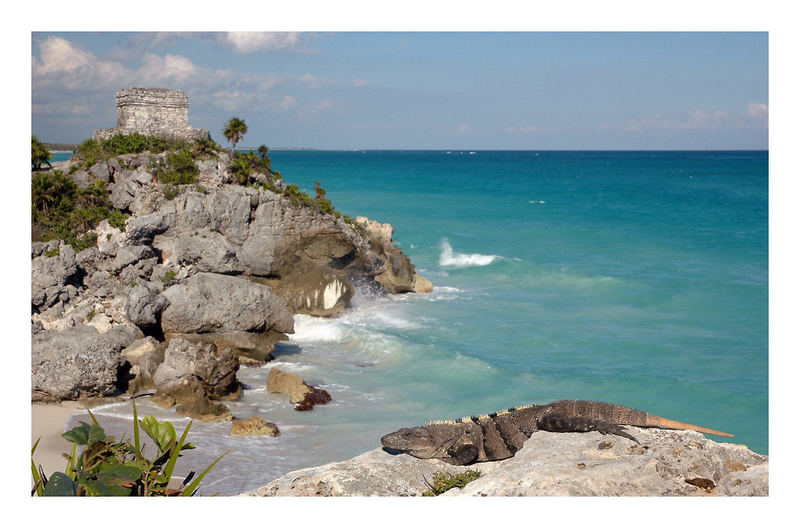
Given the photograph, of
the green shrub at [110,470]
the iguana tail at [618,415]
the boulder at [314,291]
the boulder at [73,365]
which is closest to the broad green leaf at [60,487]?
the green shrub at [110,470]

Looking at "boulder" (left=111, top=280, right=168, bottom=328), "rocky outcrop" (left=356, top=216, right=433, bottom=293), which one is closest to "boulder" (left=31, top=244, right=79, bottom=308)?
"boulder" (left=111, top=280, right=168, bottom=328)

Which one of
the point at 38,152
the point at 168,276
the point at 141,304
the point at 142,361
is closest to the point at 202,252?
the point at 168,276

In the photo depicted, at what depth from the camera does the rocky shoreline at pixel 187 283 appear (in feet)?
57.6

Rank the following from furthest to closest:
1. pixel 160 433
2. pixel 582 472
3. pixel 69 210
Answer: pixel 69 210 < pixel 582 472 < pixel 160 433

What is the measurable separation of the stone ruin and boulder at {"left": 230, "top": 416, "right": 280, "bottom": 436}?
17441 mm

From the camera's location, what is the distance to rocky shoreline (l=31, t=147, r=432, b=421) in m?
17.6

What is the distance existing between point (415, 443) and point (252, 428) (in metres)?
7.02

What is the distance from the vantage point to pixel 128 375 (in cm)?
1817

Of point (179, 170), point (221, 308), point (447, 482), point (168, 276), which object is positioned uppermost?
point (179, 170)

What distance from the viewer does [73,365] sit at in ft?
56.6

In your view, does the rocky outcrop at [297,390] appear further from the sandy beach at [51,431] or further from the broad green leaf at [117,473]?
the broad green leaf at [117,473]

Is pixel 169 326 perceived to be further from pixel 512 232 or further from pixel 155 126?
pixel 512 232

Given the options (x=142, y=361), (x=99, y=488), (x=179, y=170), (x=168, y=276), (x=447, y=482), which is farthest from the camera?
(x=179, y=170)

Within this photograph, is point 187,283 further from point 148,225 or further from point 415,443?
point 415,443
